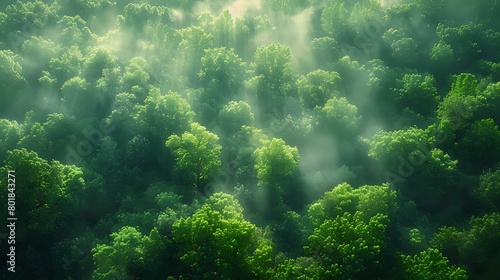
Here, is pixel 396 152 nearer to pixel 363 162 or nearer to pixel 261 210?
pixel 363 162

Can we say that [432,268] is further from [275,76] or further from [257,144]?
[275,76]

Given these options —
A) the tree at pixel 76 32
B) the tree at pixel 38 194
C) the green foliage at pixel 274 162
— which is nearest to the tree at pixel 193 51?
the tree at pixel 76 32

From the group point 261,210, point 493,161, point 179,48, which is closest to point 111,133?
point 179,48

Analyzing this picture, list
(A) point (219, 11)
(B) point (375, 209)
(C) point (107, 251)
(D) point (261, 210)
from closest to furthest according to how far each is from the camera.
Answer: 1. (C) point (107, 251)
2. (B) point (375, 209)
3. (D) point (261, 210)
4. (A) point (219, 11)

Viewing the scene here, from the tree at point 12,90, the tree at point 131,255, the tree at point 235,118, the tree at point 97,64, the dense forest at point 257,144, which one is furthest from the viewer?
the tree at point 97,64

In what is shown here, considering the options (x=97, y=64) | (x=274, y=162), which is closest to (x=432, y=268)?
(x=274, y=162)

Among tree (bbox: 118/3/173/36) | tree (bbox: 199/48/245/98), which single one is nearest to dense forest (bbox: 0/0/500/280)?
tree (bbox: 199/48/245/98)

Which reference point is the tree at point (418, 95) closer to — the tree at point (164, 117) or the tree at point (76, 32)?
the tree at point (164, 117)
